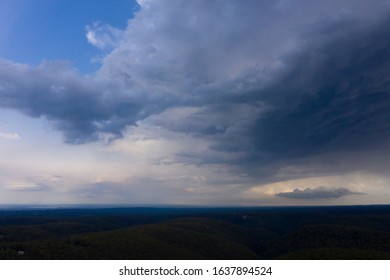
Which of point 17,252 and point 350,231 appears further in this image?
point 350,231

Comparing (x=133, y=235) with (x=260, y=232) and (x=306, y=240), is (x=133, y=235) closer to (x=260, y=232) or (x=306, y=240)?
(x=306, y=240)

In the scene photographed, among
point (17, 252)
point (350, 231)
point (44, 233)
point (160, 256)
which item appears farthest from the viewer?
point (44, 233)

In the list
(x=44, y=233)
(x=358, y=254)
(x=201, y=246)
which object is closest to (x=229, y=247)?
(x=201, y=246)

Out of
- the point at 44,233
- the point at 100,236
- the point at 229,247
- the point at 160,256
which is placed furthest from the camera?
the point at 44,233

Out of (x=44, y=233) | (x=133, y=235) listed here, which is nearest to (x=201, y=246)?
(x=133, y=235)

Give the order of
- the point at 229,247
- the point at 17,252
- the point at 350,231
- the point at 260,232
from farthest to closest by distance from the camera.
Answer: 1. the point at 260,232
2. the point at 350,231
3. the point at 229,247
4. the point at 17,252
